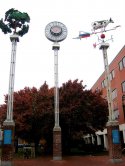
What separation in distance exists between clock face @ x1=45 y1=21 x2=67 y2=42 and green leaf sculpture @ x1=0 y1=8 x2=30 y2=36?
5849 millimetres

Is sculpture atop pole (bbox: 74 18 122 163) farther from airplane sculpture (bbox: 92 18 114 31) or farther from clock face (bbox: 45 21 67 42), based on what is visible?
clock face (bbox: 45 21 67 42)

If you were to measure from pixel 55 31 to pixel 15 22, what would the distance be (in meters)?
7.15

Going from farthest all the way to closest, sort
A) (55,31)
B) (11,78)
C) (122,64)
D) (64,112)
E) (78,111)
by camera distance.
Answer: (122,64) < (78,111) < (64,112) < (55,31) < (11,78)

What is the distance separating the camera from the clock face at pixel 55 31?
98.1ft

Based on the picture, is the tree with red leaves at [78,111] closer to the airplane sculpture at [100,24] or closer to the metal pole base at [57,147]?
the metal pole base at [57,147]

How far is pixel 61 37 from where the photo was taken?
3003 cm

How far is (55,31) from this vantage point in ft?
99.0

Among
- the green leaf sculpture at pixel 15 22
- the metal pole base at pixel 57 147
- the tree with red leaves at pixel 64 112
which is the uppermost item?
the green leaf sculpture at pixel 15 22

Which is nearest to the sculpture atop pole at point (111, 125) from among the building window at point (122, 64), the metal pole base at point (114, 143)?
the metal pole base at point (114, 143)

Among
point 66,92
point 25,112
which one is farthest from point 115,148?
point 25,112

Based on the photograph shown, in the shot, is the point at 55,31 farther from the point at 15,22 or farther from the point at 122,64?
the point at 122,64

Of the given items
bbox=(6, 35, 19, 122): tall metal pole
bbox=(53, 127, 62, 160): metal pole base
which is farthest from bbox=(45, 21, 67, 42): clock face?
bbox=(53, 127, 62, 160): metal pole base

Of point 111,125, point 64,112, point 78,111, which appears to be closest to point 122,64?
point 78,111

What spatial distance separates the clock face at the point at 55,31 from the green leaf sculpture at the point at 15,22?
5849 millimetres
